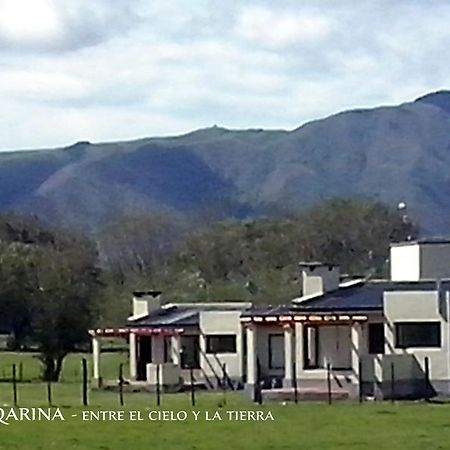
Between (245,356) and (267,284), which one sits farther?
(267,284)

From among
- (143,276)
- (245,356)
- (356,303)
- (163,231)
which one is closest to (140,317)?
(245,356)

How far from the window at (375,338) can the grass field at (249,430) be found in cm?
728

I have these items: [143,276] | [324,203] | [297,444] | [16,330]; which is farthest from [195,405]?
[324,203]

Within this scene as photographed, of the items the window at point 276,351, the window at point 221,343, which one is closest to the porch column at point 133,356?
the window at point 221,343

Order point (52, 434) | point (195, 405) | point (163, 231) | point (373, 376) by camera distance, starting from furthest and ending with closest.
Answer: point (163, 231) < point (373, 376) < point (195, 405) < point (52, 434)

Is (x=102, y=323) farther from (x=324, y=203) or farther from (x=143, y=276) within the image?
(x=324, y=203)

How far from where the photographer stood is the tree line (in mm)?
70000

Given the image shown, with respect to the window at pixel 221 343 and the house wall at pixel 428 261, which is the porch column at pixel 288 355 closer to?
the house wall at pixel 428 261

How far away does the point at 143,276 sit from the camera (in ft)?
307

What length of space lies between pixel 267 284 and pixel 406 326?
38.5 m

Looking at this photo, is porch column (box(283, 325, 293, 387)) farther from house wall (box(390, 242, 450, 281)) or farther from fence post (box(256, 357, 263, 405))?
house wall (box(390, 242, 450, 281))

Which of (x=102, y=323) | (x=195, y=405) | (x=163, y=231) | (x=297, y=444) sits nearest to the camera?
(x=297, y=444)

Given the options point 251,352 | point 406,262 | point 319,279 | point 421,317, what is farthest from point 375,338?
point 406,262

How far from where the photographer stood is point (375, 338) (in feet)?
147
